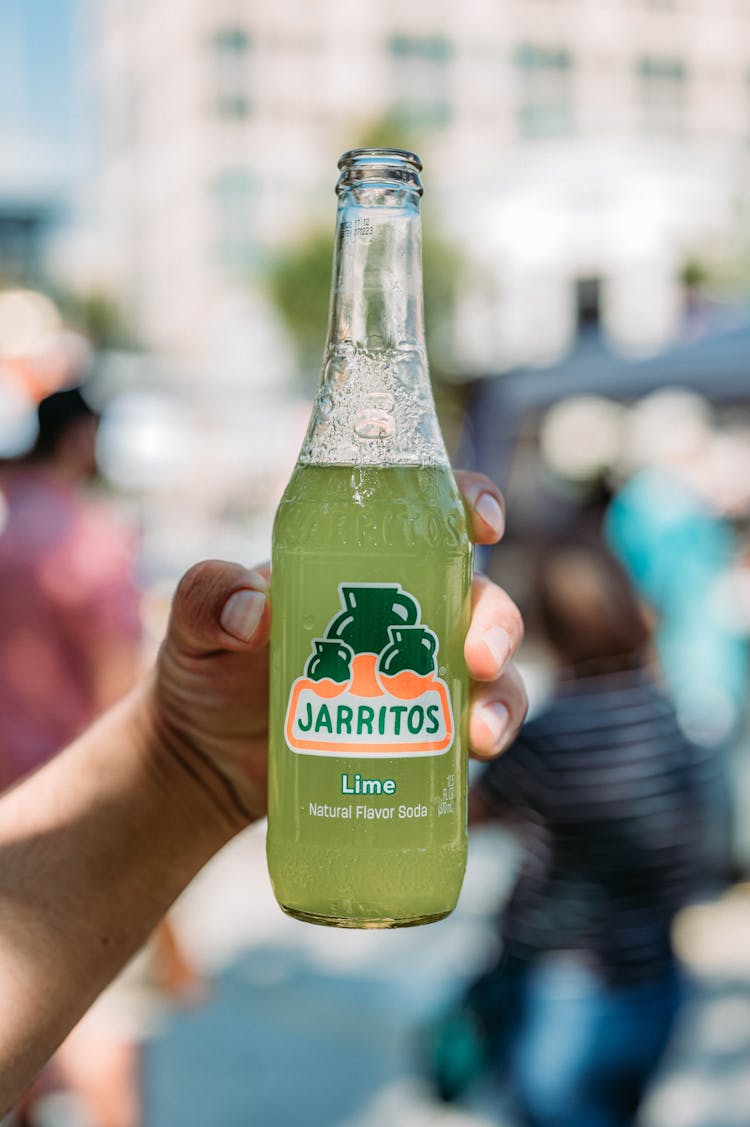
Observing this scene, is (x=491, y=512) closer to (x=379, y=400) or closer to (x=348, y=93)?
A: (x=379, y=400)

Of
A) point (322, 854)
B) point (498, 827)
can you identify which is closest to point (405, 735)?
point (322, 854)

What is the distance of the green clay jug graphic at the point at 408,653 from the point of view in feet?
4.41

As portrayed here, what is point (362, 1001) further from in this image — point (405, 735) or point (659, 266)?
point (659, 266)

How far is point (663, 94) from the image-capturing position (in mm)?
53281

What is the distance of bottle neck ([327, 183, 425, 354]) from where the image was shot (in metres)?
1.51

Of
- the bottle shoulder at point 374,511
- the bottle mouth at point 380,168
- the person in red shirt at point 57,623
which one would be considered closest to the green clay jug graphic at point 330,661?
the bottle shoulder at point 374,511

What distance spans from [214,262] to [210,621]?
50.7 m

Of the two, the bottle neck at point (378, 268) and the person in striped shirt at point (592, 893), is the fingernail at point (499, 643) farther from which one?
the person in striped shirt at point (592, 893)

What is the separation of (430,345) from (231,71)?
26.1 meters

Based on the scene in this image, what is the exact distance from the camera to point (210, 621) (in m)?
1.43

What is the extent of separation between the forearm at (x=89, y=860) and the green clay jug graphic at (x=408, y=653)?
1.22 ft

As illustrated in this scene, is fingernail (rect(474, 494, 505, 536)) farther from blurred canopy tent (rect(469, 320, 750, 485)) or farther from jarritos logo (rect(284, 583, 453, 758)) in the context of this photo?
blurred canopy tent (rect(469, 320, 750, 485))

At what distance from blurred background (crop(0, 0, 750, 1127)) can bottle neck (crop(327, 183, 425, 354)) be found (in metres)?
2.00

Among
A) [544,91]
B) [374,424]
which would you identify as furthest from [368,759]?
[544,91]
